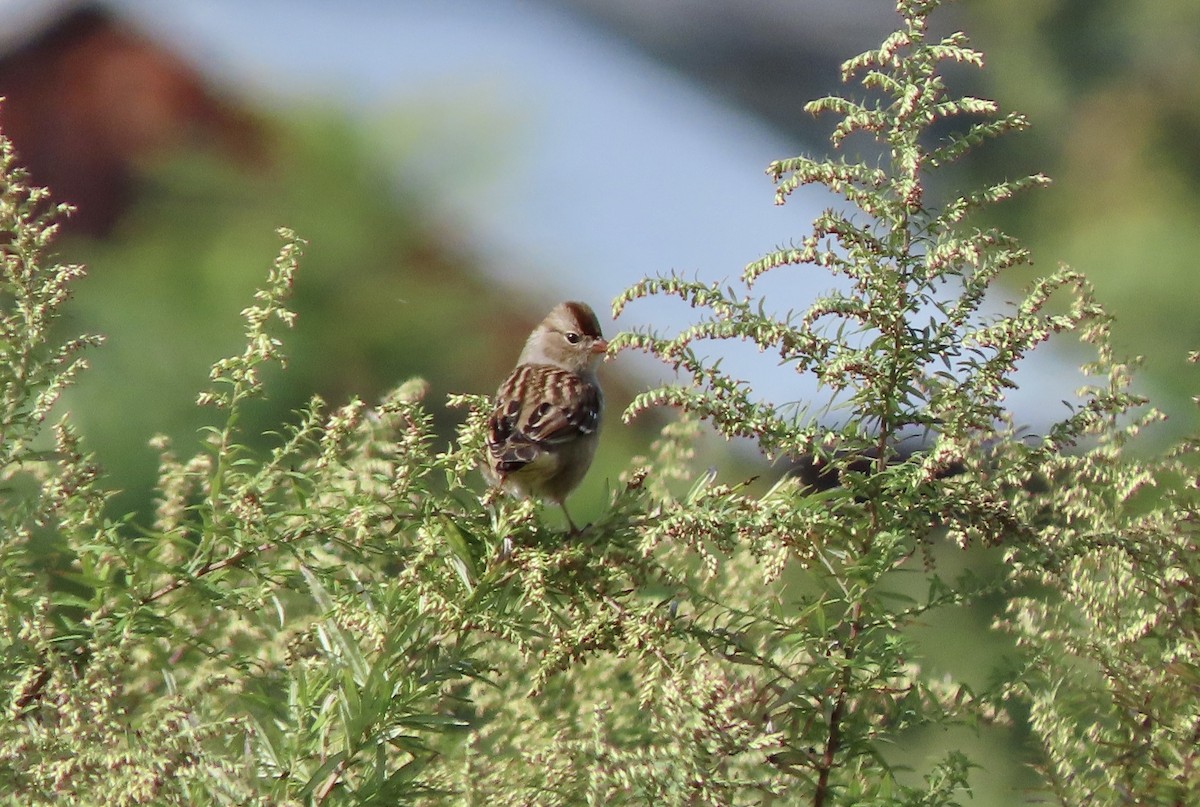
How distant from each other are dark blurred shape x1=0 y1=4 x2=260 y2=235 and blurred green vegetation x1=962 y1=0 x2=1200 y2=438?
3.15 metres

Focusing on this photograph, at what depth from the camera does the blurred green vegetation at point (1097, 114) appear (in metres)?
5.47

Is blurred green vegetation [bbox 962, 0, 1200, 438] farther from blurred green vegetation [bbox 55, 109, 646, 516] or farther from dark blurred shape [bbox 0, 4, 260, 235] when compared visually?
dark blurred shape [bbox 0, 4, 260, 235]

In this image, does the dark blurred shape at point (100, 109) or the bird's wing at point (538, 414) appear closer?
the bird's wing at point (538, 414)

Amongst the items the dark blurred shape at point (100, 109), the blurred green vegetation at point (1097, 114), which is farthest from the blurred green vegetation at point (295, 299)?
the blurred green vegetation at point (1097, 114)

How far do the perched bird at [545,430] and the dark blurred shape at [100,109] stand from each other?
3169 millimetres

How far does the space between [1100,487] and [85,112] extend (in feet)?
18.2

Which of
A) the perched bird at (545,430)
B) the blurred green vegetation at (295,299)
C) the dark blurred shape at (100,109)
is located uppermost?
the dark blurred shape at (100,109)

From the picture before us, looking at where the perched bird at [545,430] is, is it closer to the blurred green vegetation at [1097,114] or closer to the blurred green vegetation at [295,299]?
the blurred green vegetation at [295,299]

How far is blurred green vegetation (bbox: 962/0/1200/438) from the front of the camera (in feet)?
18.0

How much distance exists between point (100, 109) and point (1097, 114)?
14.2 ft

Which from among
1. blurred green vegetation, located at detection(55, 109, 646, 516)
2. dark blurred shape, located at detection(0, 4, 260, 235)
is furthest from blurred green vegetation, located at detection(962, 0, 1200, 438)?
dark blurred shape, located at detection(0, 4, 260, 235)

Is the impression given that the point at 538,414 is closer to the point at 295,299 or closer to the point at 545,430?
the point at 545,430

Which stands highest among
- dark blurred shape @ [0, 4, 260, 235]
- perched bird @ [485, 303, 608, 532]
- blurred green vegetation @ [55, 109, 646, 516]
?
dark blurred shape @ [0, 4, 260, 235]

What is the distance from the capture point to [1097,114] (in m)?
6.07
